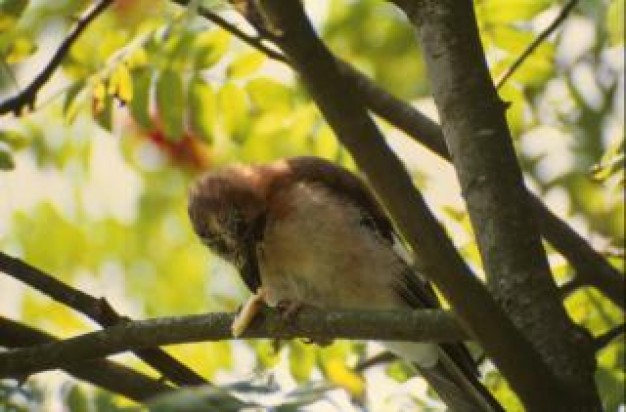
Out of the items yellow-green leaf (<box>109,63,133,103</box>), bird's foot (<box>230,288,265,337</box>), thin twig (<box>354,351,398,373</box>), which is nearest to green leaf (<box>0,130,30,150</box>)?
yellow-green leaf (<box>109,63,133,103</box>)

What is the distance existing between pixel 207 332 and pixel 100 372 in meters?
0.55

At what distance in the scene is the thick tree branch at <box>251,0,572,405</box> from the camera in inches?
104

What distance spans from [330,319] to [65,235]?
9.74 feet

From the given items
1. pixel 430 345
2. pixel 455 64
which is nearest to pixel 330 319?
pixel 455 64

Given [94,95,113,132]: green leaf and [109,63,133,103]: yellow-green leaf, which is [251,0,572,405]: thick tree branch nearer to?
[109,63,133,103]: yellow-green leaf

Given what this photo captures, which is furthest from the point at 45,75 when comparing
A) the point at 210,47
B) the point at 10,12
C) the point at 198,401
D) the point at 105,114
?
the point at 198,401

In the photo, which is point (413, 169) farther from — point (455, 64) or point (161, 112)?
point (455, 64)

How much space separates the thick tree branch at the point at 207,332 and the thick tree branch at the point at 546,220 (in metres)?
1.27

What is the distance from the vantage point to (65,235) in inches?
234

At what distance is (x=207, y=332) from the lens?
10.8ft

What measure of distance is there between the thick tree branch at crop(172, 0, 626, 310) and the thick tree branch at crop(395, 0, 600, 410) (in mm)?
Result: 958

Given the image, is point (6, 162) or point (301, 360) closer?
point (6, 162)

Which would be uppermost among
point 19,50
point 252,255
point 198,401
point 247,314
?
point 19,50

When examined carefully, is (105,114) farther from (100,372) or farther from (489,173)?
(489,173)
